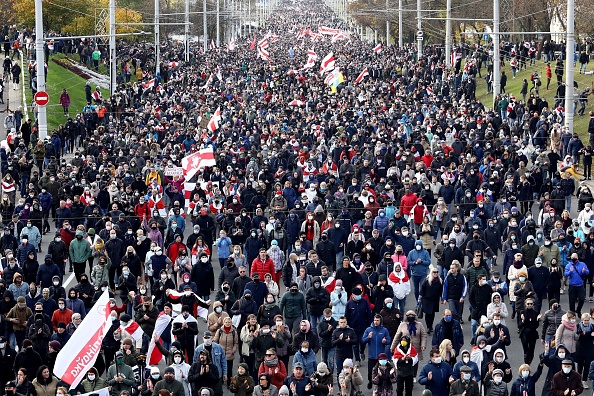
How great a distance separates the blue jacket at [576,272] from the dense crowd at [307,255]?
0.03 meters

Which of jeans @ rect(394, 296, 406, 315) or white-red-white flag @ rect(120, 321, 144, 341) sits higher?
white-red-white flag @ rect(120, 321, 144, 341)

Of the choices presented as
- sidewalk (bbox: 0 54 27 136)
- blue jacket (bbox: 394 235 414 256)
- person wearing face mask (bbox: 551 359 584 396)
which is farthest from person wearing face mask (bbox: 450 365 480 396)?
sidewalk (bbox: 0 54 27 136)

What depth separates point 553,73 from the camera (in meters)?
60.5

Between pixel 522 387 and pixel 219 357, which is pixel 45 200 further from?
pixel 522 387

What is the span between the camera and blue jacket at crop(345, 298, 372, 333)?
18.9 m

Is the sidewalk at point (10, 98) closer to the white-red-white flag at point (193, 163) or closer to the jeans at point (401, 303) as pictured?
the white-red-white flag at point (193, 163)

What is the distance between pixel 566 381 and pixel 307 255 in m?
6.83

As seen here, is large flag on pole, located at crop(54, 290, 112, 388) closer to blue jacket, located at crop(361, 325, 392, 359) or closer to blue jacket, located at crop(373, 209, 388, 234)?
blue jacket, located at crop(361, 325, 392, 359)

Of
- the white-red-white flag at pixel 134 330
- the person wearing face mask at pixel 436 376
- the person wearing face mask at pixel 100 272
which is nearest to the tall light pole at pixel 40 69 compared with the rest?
the person wearing face mask at pixel 100 272

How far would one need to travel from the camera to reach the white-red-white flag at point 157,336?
17719 millimetres

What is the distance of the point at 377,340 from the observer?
58.3 ft

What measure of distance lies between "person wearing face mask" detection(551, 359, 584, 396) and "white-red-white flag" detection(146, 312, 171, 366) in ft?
16.7

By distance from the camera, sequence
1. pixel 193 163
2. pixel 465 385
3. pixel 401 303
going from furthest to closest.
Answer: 1. pixel 193 163
2. pixel 401 303
3. pixel 465 385

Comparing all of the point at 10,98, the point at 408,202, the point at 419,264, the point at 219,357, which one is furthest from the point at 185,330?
the point at 10,98
